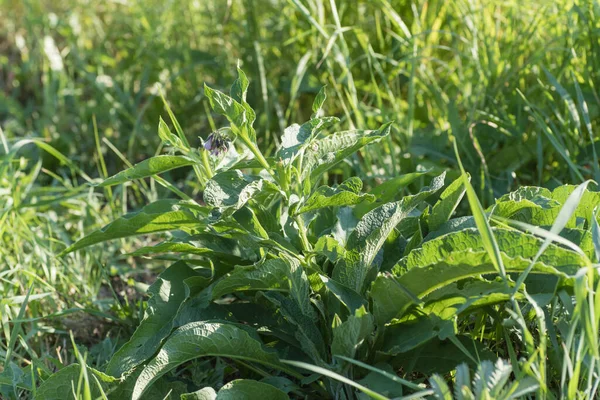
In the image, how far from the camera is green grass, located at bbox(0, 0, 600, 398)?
161 centimetres

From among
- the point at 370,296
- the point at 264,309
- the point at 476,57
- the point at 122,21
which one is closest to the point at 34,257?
the point at 264,309

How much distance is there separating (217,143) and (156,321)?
0.40 metres

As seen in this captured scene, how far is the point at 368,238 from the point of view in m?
1.46

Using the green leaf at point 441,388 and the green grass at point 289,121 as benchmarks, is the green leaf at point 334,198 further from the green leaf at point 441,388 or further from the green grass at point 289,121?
the green leaf at point 441,388

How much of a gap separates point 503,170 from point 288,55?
3.63 ft

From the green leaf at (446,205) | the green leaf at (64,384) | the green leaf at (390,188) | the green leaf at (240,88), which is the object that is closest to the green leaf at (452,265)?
the green leaf at (446,205)

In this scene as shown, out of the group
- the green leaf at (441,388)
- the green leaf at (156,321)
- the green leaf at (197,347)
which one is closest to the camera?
the green leaf at (441,388)

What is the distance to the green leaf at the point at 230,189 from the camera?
1.40 metres

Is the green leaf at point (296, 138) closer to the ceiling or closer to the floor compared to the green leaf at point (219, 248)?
closer to the ceiling

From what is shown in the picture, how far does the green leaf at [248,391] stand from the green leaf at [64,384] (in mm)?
232

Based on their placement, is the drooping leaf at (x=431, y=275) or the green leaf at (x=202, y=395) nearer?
the drooping leaf at (x=431, y=275)

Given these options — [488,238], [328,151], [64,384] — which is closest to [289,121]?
[328,151]

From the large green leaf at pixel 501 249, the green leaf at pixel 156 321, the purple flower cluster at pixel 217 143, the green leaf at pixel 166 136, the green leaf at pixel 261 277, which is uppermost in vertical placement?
the green leaf at pixel 166 136

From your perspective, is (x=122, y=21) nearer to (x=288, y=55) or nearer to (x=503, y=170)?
(x=288, y=55)
